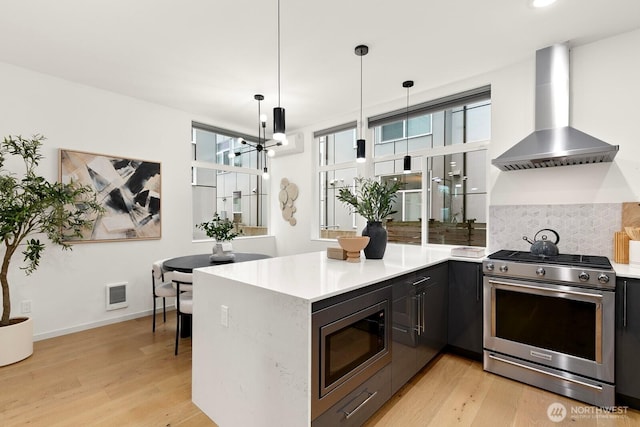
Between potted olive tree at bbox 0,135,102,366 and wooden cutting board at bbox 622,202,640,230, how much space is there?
5018 mm

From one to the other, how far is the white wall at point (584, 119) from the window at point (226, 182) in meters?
3.15

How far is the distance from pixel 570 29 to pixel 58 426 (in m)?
4.75

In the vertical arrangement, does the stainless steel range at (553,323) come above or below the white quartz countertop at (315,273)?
below

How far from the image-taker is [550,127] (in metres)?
2.82

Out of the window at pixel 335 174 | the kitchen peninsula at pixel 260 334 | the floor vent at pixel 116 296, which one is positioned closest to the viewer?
the kitchen peninsula at pixel 260 334

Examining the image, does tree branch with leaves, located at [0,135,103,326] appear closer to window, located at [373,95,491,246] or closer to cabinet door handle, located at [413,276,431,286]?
cabinet door handle, located at [413,276,431,286]

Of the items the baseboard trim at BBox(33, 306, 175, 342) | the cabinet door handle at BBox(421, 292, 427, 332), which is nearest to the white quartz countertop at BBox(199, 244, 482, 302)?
the cabinet door handle at BBox(421, 292, 427, 332)

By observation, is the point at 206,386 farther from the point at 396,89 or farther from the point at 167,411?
the point at 396,89

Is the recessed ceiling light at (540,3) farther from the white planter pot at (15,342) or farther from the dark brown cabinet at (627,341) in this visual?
the white planter pot at (15,342)

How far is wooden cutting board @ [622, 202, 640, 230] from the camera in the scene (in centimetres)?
254

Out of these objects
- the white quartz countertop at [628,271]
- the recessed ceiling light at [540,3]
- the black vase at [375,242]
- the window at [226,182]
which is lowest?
the white quartz countertop at [628,271]

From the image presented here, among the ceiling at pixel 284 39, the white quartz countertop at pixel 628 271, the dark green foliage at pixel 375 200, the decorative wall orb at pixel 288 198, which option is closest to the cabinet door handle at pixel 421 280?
the dark green foliage at pixel 375 200

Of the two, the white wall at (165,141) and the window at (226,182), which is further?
the window at (226,182)

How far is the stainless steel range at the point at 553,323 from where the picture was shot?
6.95ft
